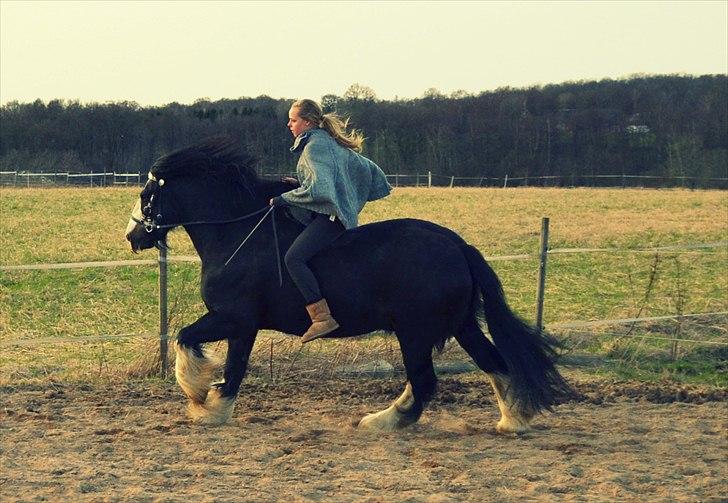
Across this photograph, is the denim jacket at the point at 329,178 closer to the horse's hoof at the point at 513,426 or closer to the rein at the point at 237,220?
the rein at the point at 237,220

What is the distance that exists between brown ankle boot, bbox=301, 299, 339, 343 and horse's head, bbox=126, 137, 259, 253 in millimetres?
974

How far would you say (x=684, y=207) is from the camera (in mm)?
34844

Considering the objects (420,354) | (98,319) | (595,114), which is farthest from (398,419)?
(595,114)

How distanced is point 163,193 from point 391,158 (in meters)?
62.3

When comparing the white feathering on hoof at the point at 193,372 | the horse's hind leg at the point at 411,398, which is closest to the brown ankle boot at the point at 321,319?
the horse's hind leg at the point at 411,398

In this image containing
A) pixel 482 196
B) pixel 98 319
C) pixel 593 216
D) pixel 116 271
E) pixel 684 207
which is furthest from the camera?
pixel 482 196

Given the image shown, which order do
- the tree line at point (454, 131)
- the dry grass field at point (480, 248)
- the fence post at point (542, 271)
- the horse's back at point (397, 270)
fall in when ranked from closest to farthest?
1. the horse's back at point (397, 270)
2. the fence post at point (542, 271)
3. the dry grass field at point (480, 248)
4. the tree line at point (454, 131)

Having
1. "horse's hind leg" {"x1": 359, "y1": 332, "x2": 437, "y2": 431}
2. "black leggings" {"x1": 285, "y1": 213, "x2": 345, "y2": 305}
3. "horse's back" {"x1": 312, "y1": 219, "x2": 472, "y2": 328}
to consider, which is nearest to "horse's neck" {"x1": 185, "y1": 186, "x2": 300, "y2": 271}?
"black leggings" {"x1": 285, "y1": 213, "x2": 345, "y2": 305}

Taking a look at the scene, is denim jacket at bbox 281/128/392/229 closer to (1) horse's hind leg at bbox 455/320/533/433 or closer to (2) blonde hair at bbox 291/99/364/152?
(2) blonde hair at bbox 291/99/364/152

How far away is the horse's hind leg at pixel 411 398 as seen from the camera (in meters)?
6.46

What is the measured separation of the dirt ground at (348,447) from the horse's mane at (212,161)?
1.71 meters

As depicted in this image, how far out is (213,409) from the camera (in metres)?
6.62

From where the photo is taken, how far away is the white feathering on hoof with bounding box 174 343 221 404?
6.56 meters

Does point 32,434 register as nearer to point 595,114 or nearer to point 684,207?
point 684,207
